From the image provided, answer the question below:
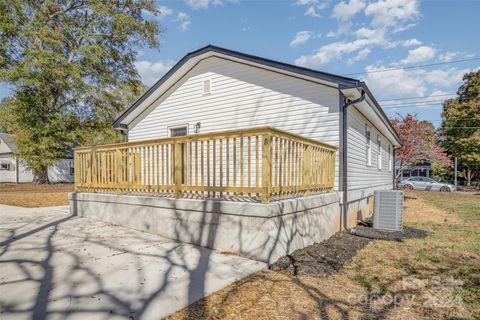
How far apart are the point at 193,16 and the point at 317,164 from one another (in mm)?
9964

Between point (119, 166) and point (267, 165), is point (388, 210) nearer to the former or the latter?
point (267, 165)

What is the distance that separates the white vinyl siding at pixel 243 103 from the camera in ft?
21.5

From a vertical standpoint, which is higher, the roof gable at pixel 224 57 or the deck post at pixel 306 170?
the roof gable at pixel 224 57

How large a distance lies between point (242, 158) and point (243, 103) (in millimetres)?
3564

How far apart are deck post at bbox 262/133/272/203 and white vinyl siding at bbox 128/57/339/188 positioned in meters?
2.84

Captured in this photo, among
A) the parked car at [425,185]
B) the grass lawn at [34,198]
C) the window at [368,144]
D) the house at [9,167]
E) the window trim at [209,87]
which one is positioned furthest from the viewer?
the house at [9,167]

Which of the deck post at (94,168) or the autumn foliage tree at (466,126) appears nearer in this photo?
the deck post at (94,168)

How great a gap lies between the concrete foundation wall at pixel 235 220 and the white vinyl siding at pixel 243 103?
1.86 meters

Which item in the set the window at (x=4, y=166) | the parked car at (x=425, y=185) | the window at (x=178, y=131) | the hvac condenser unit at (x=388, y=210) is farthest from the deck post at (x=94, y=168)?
the window at (x=4, y=166)

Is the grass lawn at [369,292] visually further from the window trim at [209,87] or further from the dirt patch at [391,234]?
the window trim at [209,87]

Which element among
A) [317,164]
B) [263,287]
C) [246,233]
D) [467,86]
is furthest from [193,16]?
[467,86]

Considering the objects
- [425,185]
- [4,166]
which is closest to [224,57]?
[425,185]

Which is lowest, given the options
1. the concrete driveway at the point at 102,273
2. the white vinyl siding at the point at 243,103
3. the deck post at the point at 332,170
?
the concrete driveway at the point at 102,273

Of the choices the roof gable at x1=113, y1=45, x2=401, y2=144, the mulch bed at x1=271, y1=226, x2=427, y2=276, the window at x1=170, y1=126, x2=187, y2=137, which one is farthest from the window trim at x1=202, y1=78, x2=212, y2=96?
the mulch bed at x1=271, y1=226, x2=427, y2=276
